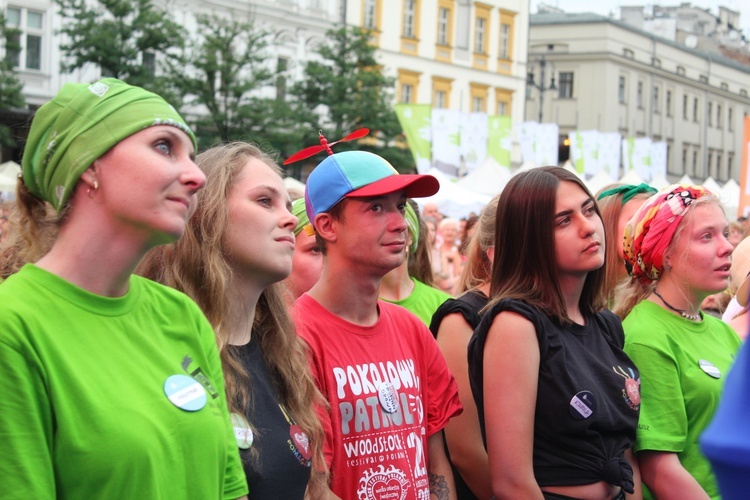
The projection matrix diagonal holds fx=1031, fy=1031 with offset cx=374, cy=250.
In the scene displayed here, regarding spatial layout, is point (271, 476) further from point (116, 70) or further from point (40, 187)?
point (116, 70)

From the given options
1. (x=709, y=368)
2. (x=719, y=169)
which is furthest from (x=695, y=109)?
(x=709, y=368)

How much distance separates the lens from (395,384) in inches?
137

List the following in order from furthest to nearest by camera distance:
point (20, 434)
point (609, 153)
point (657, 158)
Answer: point (657, 158) < point (609, 153) < point (20, 434)

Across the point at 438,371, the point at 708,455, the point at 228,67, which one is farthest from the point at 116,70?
the point at 708,455

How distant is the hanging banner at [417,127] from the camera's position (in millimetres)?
23797

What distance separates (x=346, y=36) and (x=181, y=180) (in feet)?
117

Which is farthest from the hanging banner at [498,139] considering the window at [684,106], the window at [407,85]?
the window at [684,106]

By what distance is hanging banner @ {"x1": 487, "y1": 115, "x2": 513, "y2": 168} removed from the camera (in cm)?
2650

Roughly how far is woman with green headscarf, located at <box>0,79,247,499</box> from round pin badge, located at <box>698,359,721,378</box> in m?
2.11

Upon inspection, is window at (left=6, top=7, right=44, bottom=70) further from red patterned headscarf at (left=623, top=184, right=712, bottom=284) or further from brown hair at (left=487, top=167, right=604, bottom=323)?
brown hair at (left=487, top=167, right=604, bottom=323)

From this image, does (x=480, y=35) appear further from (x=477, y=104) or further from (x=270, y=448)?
(x=270, y=448)

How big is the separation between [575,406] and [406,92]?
4668 cm

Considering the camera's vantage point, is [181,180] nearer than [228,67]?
Yes

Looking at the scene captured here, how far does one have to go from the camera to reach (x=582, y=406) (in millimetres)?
3443
